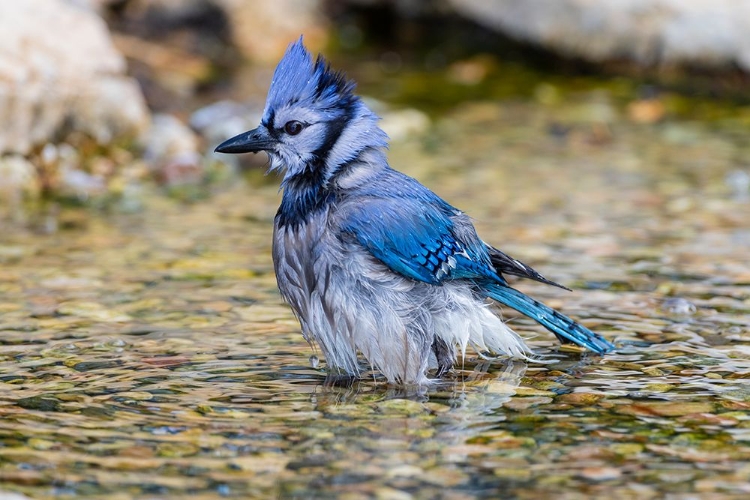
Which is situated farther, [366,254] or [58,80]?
[58,80]

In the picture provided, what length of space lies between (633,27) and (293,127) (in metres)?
5.21

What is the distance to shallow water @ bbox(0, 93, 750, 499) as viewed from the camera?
2.90 meters

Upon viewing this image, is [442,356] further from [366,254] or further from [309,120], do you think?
[309,120]

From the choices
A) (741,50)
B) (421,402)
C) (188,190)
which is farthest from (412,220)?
(741,50)

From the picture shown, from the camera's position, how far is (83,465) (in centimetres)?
292

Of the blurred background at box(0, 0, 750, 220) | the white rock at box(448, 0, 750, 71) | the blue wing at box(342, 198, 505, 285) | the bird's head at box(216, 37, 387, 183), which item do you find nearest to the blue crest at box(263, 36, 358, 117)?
the bird's head at box(216, 37, 387, 183)

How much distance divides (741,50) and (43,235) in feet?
16.1

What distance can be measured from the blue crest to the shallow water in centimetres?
84

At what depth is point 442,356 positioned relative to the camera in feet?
12.7

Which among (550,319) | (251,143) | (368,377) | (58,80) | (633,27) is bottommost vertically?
(368,377)

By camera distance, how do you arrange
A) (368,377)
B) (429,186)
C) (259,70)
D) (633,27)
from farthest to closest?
(259,70) < (633,27) < (429,186) < (368,377)

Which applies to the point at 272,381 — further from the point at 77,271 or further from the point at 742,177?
the point at 742,177

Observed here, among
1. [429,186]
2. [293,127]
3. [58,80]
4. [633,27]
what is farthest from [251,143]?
[633,27]

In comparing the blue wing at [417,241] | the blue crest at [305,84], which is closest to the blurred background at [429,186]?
the blue wing at [417,241]
